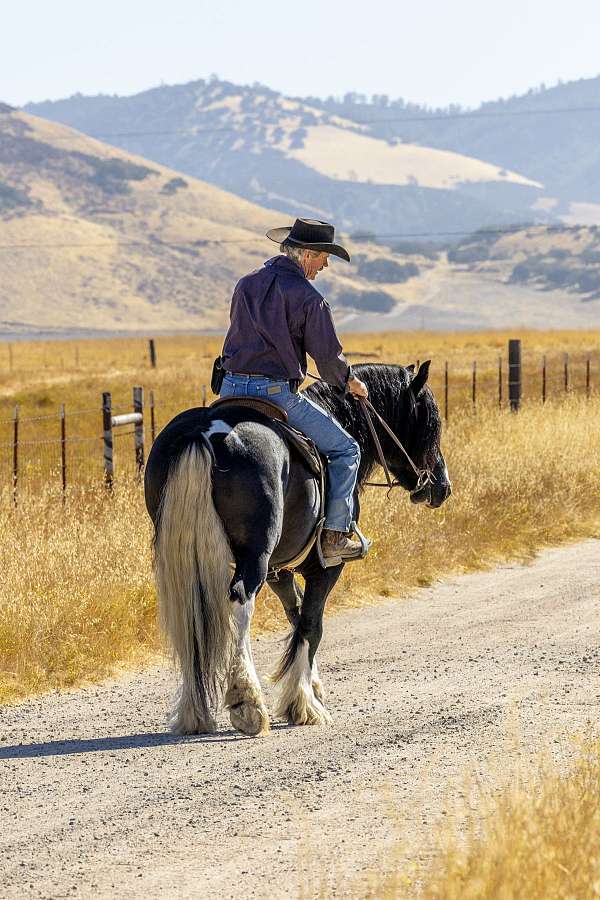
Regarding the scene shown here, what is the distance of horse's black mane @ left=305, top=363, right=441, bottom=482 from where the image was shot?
7352 millimetres

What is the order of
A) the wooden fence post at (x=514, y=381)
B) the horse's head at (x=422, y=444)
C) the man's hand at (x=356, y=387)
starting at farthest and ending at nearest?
the wooden fence post at (x=514, y=381)
the horse's head at (x=422, y=444)
the man's hand at (x=356, y=387)

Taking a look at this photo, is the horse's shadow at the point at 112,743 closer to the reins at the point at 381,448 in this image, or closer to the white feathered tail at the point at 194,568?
the white feathered tail at the point at 194,568

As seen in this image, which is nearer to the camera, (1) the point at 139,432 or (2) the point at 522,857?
(2) the point at 522,857

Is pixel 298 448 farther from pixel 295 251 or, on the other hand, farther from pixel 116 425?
pixel 116 425

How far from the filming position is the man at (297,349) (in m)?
6.76

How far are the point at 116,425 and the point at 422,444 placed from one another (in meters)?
7.00

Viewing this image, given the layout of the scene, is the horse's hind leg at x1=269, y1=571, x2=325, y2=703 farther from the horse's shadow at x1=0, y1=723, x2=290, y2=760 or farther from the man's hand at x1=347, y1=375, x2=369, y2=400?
the man's hand at x1=347, y1=375, x2=369, y2=400

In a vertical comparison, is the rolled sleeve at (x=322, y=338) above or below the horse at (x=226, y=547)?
above

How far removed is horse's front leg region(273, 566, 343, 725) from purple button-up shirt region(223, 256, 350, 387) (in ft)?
3.76

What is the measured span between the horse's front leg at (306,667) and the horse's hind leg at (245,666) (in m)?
0.32

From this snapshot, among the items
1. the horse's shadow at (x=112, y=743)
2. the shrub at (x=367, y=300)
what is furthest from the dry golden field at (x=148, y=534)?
the shrub at (x=367, y=300)

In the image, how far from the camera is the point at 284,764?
604 cm

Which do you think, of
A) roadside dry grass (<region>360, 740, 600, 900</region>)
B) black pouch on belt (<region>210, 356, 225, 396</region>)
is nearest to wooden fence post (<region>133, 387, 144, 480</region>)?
black pouch on belt (<region>210, 356, 225, 396</region>)

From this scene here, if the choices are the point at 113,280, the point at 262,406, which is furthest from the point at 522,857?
the point at 113,280
